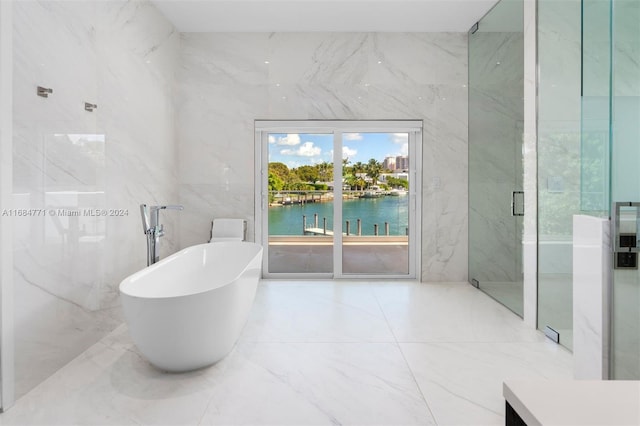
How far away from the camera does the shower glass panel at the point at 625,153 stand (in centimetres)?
177

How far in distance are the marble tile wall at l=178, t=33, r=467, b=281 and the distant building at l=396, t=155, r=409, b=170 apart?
233mm

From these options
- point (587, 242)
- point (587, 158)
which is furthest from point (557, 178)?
point (587, 242)

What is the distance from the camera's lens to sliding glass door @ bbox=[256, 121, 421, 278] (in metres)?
4.53

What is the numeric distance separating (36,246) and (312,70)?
3224 millimetres

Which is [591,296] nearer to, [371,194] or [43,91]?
[371,194]

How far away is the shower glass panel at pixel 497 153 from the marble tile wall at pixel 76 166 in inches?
130

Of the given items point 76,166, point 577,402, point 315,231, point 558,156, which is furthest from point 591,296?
point 76,166

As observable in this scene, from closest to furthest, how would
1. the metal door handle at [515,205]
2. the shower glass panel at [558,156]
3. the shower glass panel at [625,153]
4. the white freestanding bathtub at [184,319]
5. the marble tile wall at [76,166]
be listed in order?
A: the shower glass panel at [625,153], the white freestanding bathtub at [184,319], the marble tile wall at [76,166], the shower glass panel at [558,156], the metal door handle at [515,205]

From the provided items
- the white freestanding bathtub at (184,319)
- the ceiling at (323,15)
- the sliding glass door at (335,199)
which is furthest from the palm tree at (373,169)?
the white freestanding bathtub at (184,319)

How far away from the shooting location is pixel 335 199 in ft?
14.8

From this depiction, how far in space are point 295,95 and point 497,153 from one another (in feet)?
7.37

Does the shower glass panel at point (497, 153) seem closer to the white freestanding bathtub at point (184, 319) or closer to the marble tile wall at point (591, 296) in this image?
the marble tile wall at point (591, 296)

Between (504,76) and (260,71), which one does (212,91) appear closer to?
(260,71)

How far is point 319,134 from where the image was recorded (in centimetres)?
454
